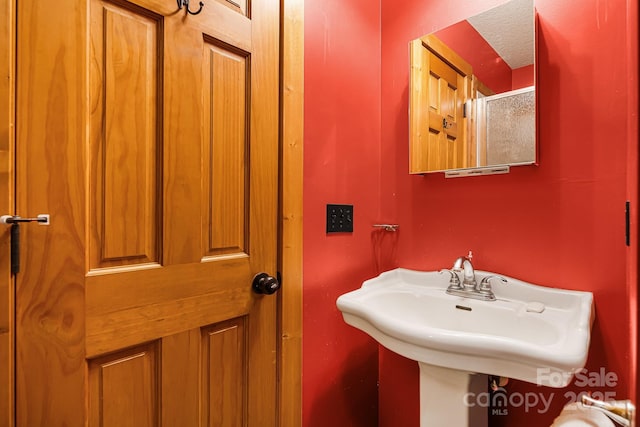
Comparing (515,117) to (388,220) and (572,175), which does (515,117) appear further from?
(388,220)

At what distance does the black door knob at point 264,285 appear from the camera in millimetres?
1013

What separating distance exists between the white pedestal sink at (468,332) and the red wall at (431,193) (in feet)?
0.27

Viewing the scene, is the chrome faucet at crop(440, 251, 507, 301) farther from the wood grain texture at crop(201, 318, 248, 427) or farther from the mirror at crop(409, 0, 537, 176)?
the wood grain texture at crop(201, 318, 248, 427)

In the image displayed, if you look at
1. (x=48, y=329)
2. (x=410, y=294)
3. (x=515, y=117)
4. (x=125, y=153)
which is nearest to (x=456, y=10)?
(x=515, y=117)

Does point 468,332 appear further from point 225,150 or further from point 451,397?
point 225,150

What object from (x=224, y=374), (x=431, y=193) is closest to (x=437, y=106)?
(x=431, y=193)

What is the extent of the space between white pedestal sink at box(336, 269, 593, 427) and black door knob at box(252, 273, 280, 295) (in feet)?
0.70

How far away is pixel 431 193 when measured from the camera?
4.33 feet

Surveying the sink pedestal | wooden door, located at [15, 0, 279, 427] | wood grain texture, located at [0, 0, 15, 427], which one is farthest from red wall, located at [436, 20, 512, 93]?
wood grain texture, located at [0, 0, 15, 427]

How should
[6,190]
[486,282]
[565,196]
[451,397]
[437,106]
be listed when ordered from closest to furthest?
[6,190], [451,397], [565,196], [486,282], [437,106]

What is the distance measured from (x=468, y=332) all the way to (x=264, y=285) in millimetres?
631

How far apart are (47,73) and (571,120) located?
54.6 inches

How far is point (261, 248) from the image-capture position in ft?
3.40

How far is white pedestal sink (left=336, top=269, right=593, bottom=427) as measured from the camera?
72 centimetres
